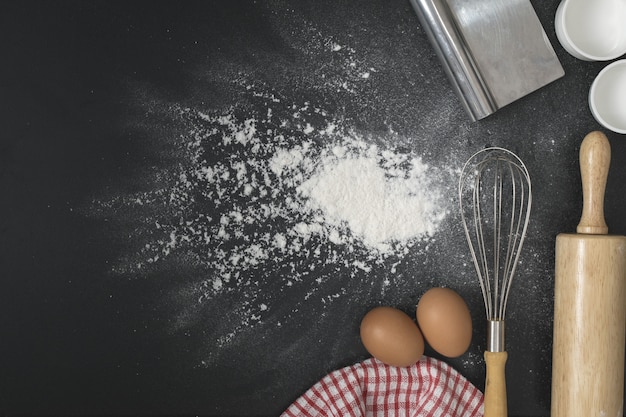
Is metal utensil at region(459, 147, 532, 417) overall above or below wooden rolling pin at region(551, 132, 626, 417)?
above

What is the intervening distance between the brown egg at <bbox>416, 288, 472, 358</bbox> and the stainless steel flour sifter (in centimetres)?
28

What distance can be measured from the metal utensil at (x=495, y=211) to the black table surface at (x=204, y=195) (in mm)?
19

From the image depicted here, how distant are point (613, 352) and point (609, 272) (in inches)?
4.5

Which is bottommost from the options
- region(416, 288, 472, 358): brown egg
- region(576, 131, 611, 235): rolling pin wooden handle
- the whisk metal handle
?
the whisk metal handle

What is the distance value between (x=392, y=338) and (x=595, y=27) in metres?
0.56

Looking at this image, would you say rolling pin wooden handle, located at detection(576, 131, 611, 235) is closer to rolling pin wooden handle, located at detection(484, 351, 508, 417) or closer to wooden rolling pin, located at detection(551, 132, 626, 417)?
wooden rolling pin, located at detection(551, 132, 626, 417)

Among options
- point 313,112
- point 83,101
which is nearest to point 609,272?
point 313,112

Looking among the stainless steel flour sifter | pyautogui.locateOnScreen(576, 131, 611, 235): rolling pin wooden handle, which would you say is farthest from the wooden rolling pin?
the stainless steel flour sifter

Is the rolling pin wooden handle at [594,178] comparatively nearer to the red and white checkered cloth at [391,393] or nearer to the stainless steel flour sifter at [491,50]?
the stainless steel flour sifter at [491,50]

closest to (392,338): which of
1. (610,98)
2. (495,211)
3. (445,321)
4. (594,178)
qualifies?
(445,321)

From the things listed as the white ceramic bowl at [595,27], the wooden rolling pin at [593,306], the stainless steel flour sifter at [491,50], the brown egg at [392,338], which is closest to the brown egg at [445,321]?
the brown egg at [392,338]

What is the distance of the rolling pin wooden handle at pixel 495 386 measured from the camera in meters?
0.87

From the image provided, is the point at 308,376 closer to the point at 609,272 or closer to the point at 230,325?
the point at 230,325

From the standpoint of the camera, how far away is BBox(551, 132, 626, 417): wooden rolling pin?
0.85 meters
